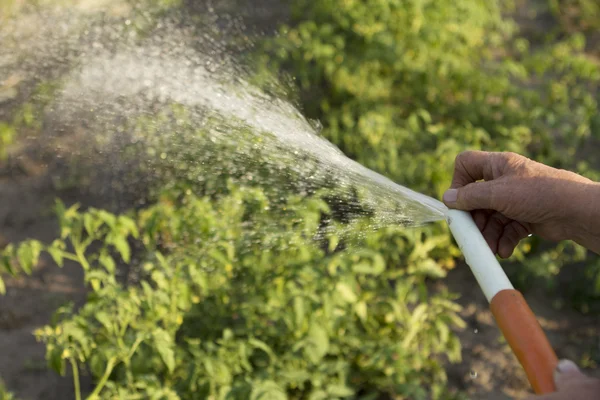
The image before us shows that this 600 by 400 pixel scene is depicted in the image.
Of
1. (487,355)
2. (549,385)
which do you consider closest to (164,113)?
(487,355)

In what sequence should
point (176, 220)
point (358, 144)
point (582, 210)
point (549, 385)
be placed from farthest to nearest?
point (358, 144) → point (176, 220) → point (582, 210) → point (549, 385)

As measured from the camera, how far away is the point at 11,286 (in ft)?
11.2

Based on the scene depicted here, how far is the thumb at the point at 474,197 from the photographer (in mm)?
1714

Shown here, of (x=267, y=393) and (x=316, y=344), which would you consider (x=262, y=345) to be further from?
A: (x=267, y=393)

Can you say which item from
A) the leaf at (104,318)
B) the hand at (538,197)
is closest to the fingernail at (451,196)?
the hand at (538,197)

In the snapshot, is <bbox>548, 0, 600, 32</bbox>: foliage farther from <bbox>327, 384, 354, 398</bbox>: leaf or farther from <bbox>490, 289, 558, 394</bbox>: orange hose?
<bbox>490, 289, 558, 394</bbox>: orange hose

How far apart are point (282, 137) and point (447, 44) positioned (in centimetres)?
229

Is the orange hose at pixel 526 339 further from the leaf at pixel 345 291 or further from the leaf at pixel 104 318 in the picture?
the leaf at pixel 104 318

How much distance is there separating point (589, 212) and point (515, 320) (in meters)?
0.45

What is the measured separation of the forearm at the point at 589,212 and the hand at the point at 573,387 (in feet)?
1.76

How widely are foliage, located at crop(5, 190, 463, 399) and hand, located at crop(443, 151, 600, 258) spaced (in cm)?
84

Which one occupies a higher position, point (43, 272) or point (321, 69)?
point (321, 69)

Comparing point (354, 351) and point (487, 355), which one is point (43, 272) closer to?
point (354, 351)

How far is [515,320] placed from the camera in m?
1.33
